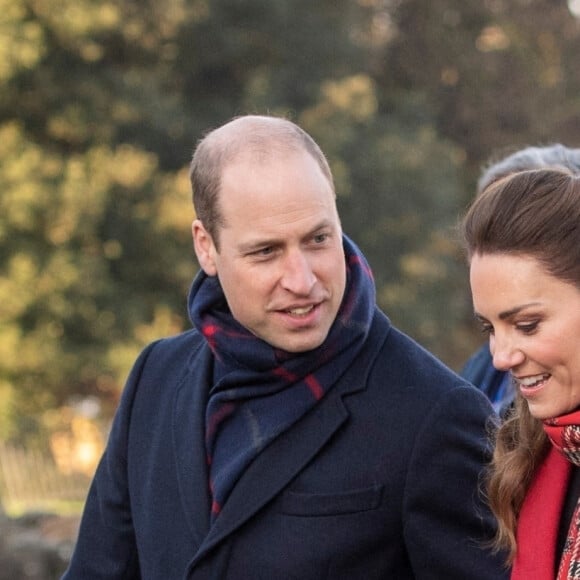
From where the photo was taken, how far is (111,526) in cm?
337

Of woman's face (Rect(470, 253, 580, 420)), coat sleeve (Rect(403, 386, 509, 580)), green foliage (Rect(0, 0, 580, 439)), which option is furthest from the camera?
green foliage (Rect(0, 0, 580, 439))

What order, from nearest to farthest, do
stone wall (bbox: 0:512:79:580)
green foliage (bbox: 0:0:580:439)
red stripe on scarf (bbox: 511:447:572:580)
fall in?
red stripe on scarf (bbox: 511:447:572:580), stone wall (bbox: 0:512:79:580), green foliage (bbox: 0:0:580:439)

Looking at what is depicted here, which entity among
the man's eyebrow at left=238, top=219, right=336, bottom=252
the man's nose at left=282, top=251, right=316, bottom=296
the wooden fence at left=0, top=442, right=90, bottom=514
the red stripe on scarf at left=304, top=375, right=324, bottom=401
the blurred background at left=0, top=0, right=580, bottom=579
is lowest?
the red stripe on scarf at left=304, top=375, right=324, bottom=401

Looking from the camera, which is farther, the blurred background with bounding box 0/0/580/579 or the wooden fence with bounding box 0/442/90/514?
the wooden fence with bounding box 0/442/90/514

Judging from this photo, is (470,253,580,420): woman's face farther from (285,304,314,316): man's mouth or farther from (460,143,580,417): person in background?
(460,143,580,417): person in background

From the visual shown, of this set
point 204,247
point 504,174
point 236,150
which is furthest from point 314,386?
point 504,174

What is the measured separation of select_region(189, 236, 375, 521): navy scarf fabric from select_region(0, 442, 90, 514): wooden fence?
47.4ft

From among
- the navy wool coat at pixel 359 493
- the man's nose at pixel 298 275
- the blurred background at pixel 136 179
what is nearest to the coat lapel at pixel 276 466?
the navy wool coat at pixel 359 493

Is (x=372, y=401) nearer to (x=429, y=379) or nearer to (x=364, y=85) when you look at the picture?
(x=429, y=379)

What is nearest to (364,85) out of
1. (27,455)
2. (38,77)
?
(38,77)

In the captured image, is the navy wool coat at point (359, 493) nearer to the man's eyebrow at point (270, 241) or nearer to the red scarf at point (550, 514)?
the red scarf at point (550, 514)

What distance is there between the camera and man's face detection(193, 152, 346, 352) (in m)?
2.89

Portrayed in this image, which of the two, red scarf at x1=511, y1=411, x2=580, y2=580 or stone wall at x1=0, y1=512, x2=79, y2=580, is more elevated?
stone wall at x1=0, y1=512, x2=79, y2=580

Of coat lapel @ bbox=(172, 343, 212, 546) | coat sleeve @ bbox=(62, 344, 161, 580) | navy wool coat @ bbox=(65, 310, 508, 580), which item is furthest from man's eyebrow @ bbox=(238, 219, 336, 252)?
coat sleeve @ bbox=(62, 344, 161, 580)
